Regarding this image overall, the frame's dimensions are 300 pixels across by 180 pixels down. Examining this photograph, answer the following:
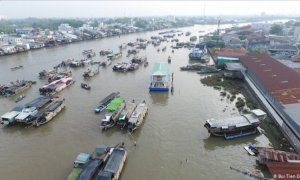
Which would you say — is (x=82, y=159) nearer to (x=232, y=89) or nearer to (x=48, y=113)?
(x=48, y=113)

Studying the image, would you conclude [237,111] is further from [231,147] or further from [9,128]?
[9,128]

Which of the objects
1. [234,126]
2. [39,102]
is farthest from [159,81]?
[39,102]

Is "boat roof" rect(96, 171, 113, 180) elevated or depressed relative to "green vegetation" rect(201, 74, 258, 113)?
depressed

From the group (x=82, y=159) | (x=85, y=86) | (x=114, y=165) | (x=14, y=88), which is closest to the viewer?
(x=114, y=165)

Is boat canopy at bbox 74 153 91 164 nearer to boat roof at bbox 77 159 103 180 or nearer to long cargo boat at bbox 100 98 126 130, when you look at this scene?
boat roof at bbox 77 159 103 180

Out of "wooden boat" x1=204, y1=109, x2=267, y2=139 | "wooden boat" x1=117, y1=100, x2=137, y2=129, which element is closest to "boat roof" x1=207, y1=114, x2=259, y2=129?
"wooden boat" x1=204, y1=109, x2=267, y2=139

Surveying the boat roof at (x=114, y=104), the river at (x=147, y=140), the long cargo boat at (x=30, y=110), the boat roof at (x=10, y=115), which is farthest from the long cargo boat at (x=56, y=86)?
the boat roof at (x=114, y=104)

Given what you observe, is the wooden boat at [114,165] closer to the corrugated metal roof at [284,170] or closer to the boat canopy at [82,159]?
the boat canopy at [82,159]
